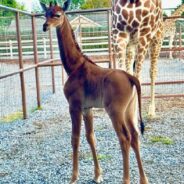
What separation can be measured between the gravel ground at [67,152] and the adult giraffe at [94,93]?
323 mm

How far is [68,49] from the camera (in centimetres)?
296

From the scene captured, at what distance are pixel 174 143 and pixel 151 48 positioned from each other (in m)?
1.90

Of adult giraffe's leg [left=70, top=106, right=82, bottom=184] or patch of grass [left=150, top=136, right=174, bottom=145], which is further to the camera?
patch of grass [left=150, top=136, right=174, bottom=145]

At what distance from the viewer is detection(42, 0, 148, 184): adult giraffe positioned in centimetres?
268

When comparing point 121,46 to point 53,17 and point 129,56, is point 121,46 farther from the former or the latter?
point 53,17

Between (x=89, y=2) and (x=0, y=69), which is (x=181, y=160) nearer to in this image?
(x=0, y=69)

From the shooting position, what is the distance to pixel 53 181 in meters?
3.03

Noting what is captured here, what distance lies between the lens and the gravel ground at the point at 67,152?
10.2 feet

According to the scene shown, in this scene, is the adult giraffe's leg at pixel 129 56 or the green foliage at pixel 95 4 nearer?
the adult giraffe's leg at pixel 129 56

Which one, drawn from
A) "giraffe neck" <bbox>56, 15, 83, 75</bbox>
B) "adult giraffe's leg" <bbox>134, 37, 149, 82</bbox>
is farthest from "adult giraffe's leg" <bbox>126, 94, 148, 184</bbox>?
"adult giraffe's leg" <bbox>134, 37, 149, 82</bbox>

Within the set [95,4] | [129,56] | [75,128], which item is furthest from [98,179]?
[95,4]

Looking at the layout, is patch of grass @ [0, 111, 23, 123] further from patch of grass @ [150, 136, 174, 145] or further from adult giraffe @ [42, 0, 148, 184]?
adult giraffe @ [42, 0, 148, 184]

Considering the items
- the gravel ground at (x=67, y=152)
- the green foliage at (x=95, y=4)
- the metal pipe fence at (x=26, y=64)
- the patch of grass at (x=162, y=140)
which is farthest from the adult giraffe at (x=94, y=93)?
the green foliage at (x=95, y=4)

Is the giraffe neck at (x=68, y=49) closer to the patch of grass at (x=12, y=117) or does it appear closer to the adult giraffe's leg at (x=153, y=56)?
the adult giraffe's leg at (x=153, y=56)
